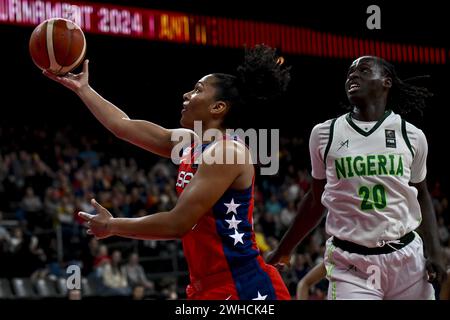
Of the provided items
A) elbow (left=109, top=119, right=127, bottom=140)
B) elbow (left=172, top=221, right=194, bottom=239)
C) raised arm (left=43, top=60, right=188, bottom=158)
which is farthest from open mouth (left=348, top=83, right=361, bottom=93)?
elbow (left=172, top=221, right=194, bottom=239)

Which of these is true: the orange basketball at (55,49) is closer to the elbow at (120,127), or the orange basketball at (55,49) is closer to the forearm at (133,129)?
the forearm at (133,129)

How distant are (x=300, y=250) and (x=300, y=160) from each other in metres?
3.07

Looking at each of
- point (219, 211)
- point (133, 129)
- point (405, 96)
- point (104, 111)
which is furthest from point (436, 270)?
point (104, 111)

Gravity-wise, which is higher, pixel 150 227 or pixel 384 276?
pixel 150 227

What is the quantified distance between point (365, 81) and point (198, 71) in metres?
11.6

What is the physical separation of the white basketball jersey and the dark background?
24.4 ft

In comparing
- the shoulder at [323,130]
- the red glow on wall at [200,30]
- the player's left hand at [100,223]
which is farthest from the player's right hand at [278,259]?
the red glow on wall at [200,30]

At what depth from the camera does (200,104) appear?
12.5 ft

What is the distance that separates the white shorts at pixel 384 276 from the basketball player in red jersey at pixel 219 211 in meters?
0.61

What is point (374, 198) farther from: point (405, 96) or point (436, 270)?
point (405, 96)

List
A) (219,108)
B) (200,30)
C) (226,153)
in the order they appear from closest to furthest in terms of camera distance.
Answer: (226,153), (219,108), (200,30)

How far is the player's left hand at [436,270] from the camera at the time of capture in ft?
13.1

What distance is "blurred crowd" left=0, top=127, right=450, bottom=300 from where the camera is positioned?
10.6 m

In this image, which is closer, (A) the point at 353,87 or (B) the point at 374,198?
(B) the point at 374,198
